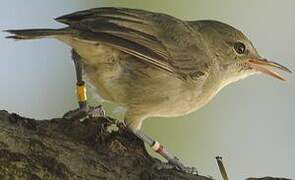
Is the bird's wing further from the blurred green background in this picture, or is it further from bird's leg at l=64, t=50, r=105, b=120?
the blurred green background

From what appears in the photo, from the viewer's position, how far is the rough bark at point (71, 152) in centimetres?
251

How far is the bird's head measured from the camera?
394 centimetres

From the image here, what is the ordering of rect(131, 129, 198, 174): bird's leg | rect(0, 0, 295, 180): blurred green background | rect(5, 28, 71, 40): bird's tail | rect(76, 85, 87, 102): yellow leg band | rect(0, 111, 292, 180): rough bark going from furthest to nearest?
rect(0, 0, 295, 180): blurred green background < rect(76, 85, 87, 102): yellow leg band < rect(131, 129, 198, 174): bird's leg < rect(5, 28, 71, 40): bird's tail < rect(0, 111, 292, 180): rough bark

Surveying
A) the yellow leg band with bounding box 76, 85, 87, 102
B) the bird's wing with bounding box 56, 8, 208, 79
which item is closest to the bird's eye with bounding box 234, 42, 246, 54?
the bird's wing with bounding box 56, 8, 208, 79

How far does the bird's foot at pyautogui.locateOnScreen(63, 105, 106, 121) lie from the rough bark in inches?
2.6

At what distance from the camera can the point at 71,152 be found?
2.64 meters

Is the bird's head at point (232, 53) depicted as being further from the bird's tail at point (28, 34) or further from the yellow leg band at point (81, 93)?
the bird's tail at point (28, 34)

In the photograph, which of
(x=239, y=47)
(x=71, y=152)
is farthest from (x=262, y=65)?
(x=71, y=152)

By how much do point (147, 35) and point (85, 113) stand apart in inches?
17.5

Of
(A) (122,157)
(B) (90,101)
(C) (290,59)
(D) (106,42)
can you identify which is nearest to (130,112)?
(B) (90,101)

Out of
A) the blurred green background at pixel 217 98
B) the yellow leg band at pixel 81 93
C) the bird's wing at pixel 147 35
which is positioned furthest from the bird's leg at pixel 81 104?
the blurred green background at pixel 217 98

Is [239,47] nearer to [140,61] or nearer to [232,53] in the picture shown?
[232,53]

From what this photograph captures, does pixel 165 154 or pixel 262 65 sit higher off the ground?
pixel 262 65

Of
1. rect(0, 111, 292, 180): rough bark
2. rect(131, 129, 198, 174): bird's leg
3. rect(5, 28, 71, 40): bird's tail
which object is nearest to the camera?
rect(0, 111, 292, 180): rough bark
